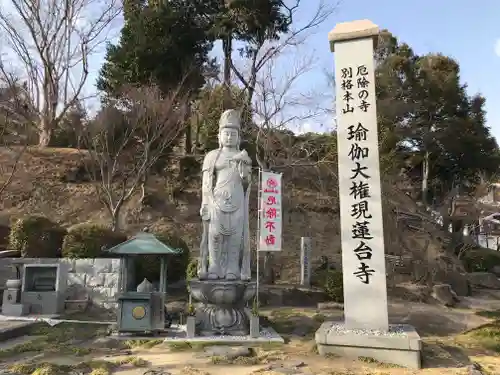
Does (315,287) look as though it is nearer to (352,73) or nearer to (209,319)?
(209,319)

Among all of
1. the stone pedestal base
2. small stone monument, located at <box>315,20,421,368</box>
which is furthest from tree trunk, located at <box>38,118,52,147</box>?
small stone monument, located at <box>315,20,421,368</box>

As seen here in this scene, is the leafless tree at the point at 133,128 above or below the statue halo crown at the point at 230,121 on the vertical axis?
above

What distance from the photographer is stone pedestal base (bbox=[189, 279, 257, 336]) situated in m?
7.18

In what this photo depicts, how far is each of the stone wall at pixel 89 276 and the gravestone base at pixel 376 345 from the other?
A: 20.8 ft

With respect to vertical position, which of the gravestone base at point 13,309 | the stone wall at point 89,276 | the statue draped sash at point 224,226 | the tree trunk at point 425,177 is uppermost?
the tree trunk at point 425,177

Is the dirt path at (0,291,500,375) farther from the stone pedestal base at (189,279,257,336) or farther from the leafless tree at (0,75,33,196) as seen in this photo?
the leafless tree at (0,75,33,196)

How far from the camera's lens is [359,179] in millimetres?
6613

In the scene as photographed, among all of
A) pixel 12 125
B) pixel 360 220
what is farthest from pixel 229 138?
pixel 12 125

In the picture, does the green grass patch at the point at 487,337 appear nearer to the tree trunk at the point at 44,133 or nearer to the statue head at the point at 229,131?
the statue head at the point at 229,131

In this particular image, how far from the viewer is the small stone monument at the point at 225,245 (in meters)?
7.24

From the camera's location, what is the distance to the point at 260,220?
916 centimetres

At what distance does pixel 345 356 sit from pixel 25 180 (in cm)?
1878

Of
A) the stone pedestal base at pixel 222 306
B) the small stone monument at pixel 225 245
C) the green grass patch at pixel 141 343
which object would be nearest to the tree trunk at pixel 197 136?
the small stone monument at pixel 225 245

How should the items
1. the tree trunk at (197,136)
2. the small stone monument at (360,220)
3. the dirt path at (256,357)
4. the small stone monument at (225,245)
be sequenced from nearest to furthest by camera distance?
the dirt path at (256,357), the small stone monument at (360,220), the small stone monument at (225,245), the tree trunk at (197,136)
